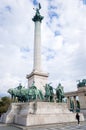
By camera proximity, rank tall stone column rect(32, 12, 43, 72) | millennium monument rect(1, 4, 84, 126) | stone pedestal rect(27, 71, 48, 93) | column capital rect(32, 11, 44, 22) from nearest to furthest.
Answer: millennium monument rect(1, 4, 84, 126), stone pedestal rect(27, 71, 48, 93), tall stone column rect(32, 12, 43, 72), column capital rect(32, 11, 44, 22)

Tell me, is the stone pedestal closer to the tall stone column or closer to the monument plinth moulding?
the monument plinth moulding

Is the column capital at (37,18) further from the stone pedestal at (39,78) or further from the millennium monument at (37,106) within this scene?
the stone pedestal at (39,78)

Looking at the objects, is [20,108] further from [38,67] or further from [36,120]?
[38,67]

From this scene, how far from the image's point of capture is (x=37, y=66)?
39562mm

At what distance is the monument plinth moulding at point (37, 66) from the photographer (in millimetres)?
37219

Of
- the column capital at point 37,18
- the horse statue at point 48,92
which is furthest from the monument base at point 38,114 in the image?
the column capital at point 37,18

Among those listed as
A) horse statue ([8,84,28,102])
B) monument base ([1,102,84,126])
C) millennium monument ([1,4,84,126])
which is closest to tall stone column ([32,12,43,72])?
millennium monument ([1,4,84,126])

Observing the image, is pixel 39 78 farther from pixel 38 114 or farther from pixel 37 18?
pixel 37 18

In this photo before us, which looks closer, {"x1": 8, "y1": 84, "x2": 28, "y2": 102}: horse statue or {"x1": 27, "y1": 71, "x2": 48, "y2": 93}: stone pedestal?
{"x1": 8, "y1": 84, "x2": 28, "y2": 102}: horse statue

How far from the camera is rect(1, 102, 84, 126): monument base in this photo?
22.9 meters

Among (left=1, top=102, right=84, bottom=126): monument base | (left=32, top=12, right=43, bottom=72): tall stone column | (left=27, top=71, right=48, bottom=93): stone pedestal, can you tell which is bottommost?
(left=1, top=102, right=84, bottom=126): monument base

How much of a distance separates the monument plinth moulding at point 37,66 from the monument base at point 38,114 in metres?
8.06

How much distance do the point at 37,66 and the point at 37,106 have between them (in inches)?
579

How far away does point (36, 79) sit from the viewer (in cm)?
3706
